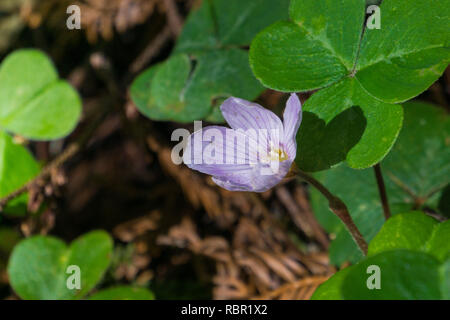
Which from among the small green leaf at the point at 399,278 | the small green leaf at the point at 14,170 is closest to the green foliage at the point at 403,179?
the small green leaf at the point at 399,278

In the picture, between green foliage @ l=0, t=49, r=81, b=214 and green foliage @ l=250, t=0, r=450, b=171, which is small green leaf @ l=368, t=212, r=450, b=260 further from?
green foliage @ l=0, t=49, r=81, b=214

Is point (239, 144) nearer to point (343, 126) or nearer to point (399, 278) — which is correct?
point (343, 126)

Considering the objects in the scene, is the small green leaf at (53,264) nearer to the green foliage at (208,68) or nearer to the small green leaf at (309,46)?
the green foliage at (208,68)

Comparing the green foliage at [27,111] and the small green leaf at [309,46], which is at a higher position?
the small green leaf at [309,46]

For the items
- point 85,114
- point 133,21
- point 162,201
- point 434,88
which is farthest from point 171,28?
point 434,88

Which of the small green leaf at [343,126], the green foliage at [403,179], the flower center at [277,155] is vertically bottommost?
the green foliage at [403,179]

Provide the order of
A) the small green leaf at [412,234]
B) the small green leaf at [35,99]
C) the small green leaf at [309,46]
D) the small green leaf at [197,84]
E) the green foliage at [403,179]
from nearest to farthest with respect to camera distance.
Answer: the small green leaf at [412,234]
the small green leaf at [309,46]
the green foliage at [403,179]
the small green leaf at [197,84]
the small green leaf at [35,99]

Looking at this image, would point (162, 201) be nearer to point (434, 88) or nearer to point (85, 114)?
point (85, 114)

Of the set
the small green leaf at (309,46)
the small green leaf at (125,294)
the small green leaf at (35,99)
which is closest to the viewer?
the small green leaf at (309,46)
